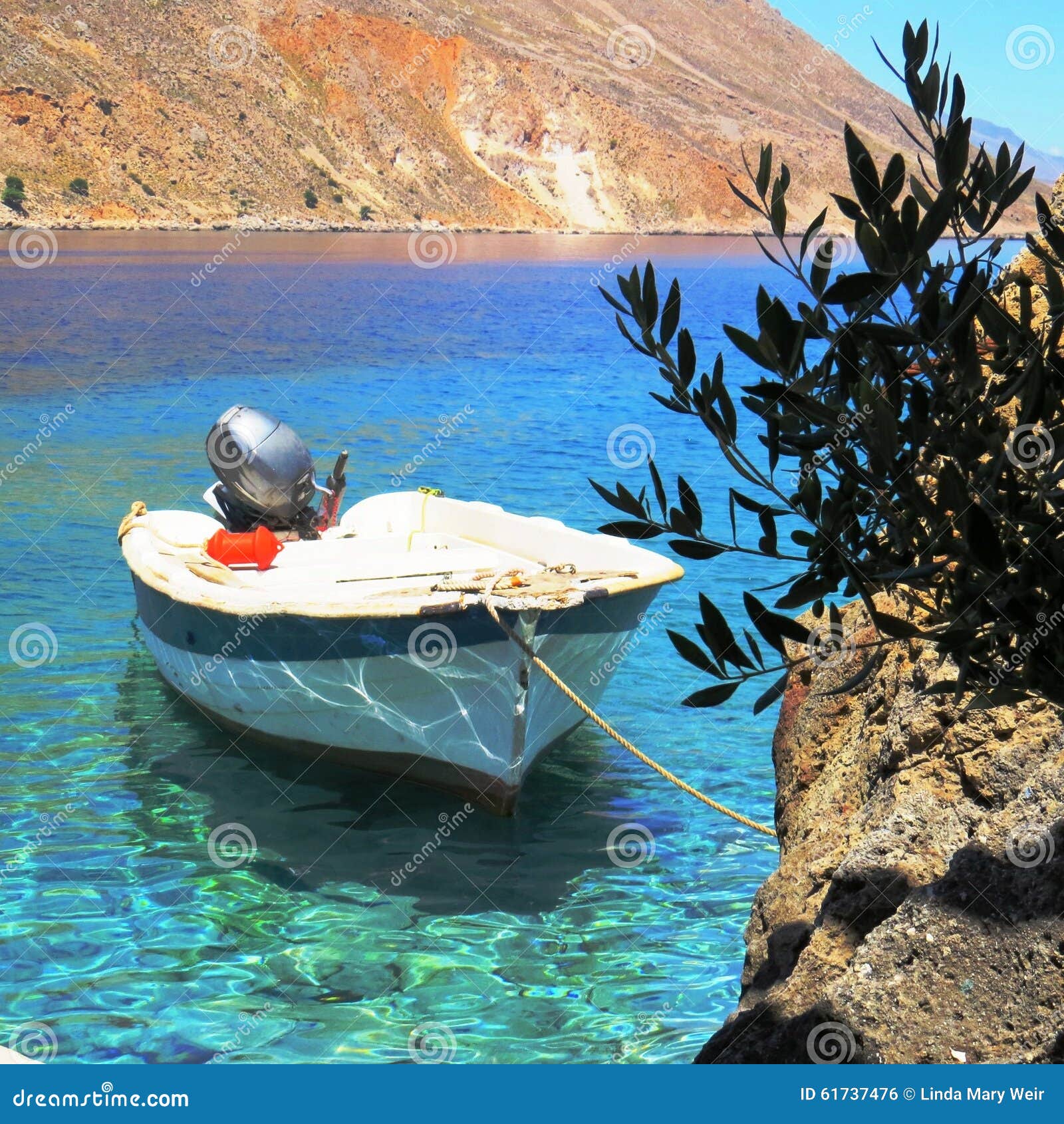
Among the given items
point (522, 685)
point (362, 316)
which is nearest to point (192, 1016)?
point (522, 685)

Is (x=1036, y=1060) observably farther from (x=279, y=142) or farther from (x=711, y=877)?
(x=279, y=142)

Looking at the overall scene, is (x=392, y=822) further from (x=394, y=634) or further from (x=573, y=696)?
(x=573, y=696)

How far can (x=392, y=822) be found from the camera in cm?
763

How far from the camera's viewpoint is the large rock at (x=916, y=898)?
129 inches

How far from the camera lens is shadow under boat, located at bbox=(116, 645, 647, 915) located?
6.97 metres

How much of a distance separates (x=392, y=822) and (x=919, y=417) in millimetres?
5706

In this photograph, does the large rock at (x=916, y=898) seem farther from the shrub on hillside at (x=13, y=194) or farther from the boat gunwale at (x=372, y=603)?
the shrub on hillside at (x=13, y=194)

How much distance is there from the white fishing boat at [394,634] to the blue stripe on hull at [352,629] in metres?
0.01

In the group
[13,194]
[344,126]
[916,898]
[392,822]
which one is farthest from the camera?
[344,126]

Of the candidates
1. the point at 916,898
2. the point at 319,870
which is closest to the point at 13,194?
the point at 319,870

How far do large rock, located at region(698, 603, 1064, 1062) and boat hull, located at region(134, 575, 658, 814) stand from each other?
2.52 m

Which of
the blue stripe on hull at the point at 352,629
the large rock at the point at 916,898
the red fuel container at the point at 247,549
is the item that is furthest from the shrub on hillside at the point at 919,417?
the red fuel container at the point at 247,549

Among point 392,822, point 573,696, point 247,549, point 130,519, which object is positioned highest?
point 130,519

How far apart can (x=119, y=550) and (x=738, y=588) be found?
22.1 feet
